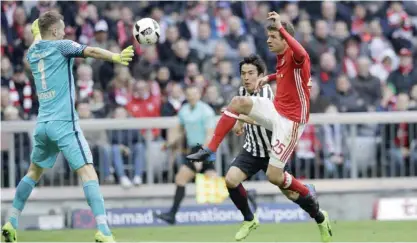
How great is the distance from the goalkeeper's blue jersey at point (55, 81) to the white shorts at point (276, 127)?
6.77ft

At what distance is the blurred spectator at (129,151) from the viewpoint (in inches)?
788

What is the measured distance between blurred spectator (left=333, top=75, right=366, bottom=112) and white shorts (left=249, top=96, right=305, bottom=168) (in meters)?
7.48

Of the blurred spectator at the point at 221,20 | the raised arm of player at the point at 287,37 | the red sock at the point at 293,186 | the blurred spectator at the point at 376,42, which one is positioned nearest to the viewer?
the raised arm of player at the point at 287,37

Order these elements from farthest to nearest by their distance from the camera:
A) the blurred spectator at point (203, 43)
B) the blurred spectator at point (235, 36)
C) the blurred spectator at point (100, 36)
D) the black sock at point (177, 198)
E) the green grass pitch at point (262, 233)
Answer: the blurred spectator at point (235, 36), the blurred spectator at point (203, 43), the blurred spectator at point (100, 36), the black sock at point (177, 198), the green grass pitch at point (262, 233)

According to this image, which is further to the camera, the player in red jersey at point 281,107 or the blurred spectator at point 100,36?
the blurred spectator at point 100,36

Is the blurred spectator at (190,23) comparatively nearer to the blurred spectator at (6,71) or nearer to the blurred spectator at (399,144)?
the blurred spectator at (6,71)

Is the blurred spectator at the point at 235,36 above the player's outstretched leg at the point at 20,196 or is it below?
above

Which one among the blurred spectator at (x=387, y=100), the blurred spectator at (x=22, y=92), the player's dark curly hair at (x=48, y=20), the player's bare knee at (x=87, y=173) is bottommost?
the player's bare knee at (x=87, y=173)

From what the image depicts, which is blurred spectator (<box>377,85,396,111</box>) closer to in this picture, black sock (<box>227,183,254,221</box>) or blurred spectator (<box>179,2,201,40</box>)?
blurred spectator (<box>179,2,201,40</box>)

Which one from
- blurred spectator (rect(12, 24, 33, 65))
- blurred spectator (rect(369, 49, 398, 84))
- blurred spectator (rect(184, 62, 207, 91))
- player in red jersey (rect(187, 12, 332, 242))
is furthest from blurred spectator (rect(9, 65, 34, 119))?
player in red jersey (rect(187, 12, 332, 242))

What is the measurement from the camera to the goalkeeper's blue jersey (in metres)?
13.6

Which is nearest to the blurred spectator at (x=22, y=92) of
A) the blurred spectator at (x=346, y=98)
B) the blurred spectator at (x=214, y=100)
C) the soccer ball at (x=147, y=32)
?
the blurred spectator at (x=214, y=100)

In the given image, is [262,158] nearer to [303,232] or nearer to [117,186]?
[303,232]

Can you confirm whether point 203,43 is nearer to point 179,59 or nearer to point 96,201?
point 179,59
